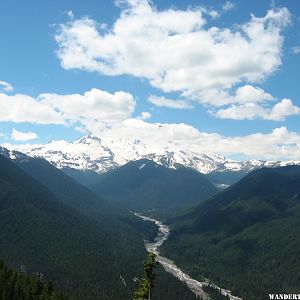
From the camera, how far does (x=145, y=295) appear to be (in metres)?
130

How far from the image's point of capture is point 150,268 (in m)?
127

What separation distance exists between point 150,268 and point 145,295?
29.3 feet
